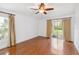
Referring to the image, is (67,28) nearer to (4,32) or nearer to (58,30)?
(58,30)

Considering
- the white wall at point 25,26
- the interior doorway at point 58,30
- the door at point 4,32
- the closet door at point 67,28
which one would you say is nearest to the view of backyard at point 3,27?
the door at point 4,32

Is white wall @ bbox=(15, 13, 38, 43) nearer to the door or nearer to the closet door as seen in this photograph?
the door

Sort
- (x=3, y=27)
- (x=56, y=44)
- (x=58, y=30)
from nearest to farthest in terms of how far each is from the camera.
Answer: (x=3, y=27) < (x=58, y=30) < (x=56, y=44)

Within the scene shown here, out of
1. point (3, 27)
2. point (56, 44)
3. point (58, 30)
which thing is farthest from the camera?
point (56, 44)

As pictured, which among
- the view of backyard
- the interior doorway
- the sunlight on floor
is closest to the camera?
the view of backyard

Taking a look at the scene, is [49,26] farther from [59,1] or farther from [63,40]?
[59,1]

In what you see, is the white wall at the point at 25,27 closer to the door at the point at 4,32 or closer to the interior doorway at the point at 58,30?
the door at the point at 4,32

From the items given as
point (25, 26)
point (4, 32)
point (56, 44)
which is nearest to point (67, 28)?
point (56, 44)

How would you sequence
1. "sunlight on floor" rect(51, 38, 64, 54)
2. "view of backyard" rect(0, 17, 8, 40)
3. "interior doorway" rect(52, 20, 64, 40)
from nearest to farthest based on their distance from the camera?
1. "view of backyard" rect(0, 17, 8, 40)
2. "interior doorway" rect(52, 20, 64, 40)
3. "sunlight on floor" rect(51, 38, 64, 54)

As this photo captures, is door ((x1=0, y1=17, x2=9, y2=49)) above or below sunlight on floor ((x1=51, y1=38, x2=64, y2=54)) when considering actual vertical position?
above

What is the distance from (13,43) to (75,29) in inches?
50.2

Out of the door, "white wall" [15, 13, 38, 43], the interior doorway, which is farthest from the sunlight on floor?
the door

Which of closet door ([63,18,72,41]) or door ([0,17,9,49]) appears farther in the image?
closet door ([63,18,72,41])
